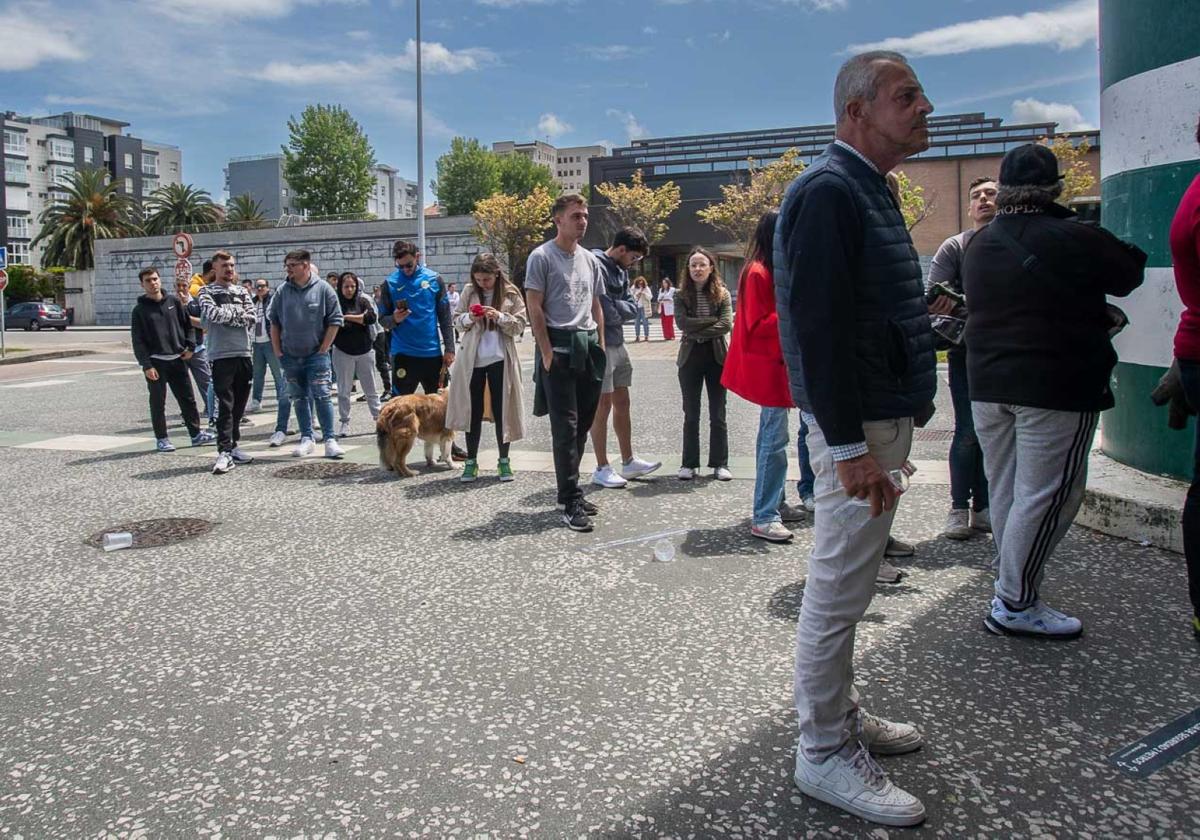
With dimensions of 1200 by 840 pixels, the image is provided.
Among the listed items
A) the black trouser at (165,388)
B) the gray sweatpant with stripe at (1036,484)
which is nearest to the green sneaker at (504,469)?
the black trouser at (165,388)

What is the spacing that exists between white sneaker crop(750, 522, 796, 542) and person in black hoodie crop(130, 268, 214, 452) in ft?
20.2

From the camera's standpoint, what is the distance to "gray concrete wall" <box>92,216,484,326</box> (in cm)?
4534

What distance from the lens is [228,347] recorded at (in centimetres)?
838

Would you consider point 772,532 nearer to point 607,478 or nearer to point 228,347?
point 607,478

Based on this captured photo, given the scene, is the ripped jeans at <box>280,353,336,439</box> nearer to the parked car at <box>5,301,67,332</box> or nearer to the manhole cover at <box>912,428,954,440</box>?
the manhole cover at <box>912,428,954,440</box>

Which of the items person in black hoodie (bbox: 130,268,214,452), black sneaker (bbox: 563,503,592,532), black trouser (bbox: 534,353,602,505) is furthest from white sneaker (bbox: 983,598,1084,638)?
person in black hoodie (bbox: 130,268,214,452)

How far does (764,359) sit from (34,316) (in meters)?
51.2

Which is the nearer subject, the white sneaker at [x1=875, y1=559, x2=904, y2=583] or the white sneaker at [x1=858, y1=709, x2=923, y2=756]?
the white sneaker at [x1=858, y1=709, x2=923, y2=756]

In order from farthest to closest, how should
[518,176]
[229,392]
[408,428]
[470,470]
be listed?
[518,176], [229,392], [408,428], [470,470]

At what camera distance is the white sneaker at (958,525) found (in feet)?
16.9

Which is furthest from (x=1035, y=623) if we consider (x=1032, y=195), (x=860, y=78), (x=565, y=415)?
(x=565, y=415)

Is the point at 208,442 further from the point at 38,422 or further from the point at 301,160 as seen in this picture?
the point at 301,160

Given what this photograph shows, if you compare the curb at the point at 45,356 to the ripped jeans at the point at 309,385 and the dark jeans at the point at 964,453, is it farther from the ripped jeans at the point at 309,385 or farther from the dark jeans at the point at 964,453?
the dark jeans at the point at 964,453

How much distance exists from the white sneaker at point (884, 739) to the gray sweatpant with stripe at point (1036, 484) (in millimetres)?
1155
